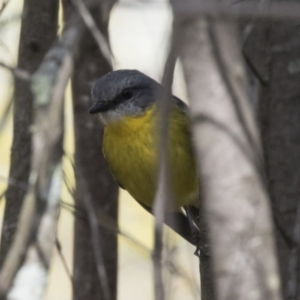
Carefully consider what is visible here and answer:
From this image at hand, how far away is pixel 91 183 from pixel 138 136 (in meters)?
0.43

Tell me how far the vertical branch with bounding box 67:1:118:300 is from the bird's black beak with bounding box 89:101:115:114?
0.74ft

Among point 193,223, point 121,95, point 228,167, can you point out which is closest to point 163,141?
point 228,167

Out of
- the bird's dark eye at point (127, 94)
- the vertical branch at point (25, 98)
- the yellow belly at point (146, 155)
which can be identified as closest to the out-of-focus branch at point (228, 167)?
the vertical branch at point (25, 98)

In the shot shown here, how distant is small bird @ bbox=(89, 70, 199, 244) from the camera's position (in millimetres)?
4328

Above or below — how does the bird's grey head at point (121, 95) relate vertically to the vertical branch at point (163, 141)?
above

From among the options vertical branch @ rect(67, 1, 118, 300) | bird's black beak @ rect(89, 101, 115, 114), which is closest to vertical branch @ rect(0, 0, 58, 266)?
vertical branch @ rect(67, 1, 118, 300)

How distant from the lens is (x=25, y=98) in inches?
158

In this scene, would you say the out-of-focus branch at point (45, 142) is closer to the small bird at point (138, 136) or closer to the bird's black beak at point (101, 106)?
the bird's black beak at point (101, 106)

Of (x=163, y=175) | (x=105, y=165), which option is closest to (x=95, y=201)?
(x=105, y=165)

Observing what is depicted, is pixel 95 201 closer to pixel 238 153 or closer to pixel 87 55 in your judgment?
pixel 87 55

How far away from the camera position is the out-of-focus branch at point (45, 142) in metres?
2.57

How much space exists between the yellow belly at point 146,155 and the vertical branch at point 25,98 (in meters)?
0.68

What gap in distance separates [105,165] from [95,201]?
0.33 metres

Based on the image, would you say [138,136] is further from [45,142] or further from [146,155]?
[45,142]
